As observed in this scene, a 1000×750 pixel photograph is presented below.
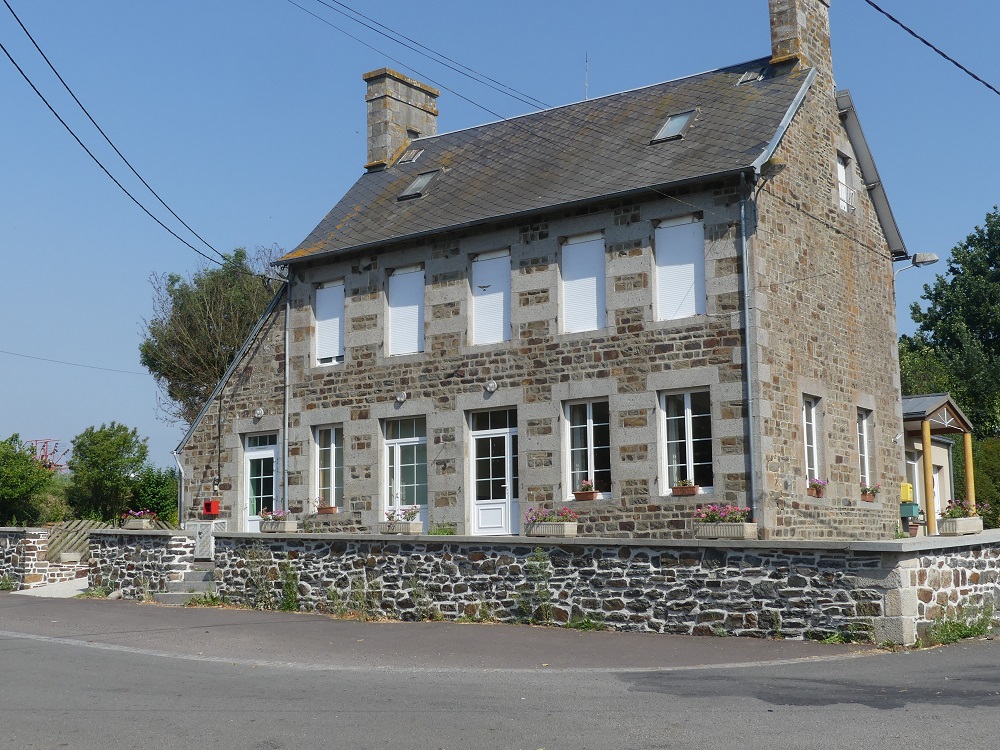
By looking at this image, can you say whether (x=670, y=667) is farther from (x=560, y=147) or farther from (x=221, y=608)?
(x=560, y=147)

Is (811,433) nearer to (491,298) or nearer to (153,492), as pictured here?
(491,298)

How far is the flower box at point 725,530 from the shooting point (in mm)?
14328

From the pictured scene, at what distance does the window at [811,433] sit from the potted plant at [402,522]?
18.5ft

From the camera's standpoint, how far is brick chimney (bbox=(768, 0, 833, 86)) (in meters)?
17.6

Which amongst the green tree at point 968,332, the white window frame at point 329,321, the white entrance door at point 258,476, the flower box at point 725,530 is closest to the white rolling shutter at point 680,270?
the flower box at point 725,530

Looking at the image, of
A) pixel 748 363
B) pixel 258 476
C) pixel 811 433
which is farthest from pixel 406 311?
pixel 811 433

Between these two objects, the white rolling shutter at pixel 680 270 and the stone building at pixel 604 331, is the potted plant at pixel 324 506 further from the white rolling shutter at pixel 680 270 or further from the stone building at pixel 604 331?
the white rolling shutter at pixel 680 270

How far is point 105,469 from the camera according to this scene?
90.6ft

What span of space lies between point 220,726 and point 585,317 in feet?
34.4

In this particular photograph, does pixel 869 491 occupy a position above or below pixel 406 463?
below

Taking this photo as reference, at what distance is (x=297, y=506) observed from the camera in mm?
19422

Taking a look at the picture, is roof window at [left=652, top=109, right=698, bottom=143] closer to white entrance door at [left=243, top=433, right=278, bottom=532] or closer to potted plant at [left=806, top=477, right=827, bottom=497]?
potted plant at [left=806, top=477, right=827, bottom=497]

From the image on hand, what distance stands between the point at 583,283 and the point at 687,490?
3488 mm

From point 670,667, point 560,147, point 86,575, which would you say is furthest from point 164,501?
point 670,667
